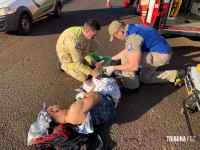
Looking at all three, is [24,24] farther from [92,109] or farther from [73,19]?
[92,109]

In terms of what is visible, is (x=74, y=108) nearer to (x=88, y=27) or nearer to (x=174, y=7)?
(x=88, y=27)

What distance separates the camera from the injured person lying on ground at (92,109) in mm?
2986

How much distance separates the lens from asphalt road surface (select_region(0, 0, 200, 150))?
317 centimetres

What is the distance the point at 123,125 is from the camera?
341 cm

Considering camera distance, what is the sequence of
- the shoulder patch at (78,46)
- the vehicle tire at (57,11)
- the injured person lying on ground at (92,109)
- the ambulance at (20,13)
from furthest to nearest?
1. the vehicle tire at (57,11)
2. the ambulance at (20,13)
3. the shoulder patch at (78,46)
4. the injured person lying on ground at (92,109)

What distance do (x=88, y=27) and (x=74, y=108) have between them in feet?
4.50

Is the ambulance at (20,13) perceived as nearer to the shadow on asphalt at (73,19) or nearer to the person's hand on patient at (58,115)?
the shadow on asphalt at (73,19)

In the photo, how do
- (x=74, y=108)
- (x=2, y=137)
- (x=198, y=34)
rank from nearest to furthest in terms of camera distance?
(x=74, y=108) < (x=2, y=137) < (x=198, y=34)

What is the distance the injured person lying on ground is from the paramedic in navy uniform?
1.54 feet

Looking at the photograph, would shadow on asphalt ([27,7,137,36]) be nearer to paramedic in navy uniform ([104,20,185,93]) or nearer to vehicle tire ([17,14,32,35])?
vehicle tire ([17,14,32,35])

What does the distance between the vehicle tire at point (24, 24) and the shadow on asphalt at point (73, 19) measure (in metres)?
0.21

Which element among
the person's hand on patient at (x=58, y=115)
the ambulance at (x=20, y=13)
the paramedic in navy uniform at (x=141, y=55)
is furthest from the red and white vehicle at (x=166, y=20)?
the person's hand on patient at (x=58, y=115)

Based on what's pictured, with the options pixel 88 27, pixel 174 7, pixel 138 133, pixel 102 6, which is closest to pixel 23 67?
pixel 88 27

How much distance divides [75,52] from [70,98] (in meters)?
0.77
